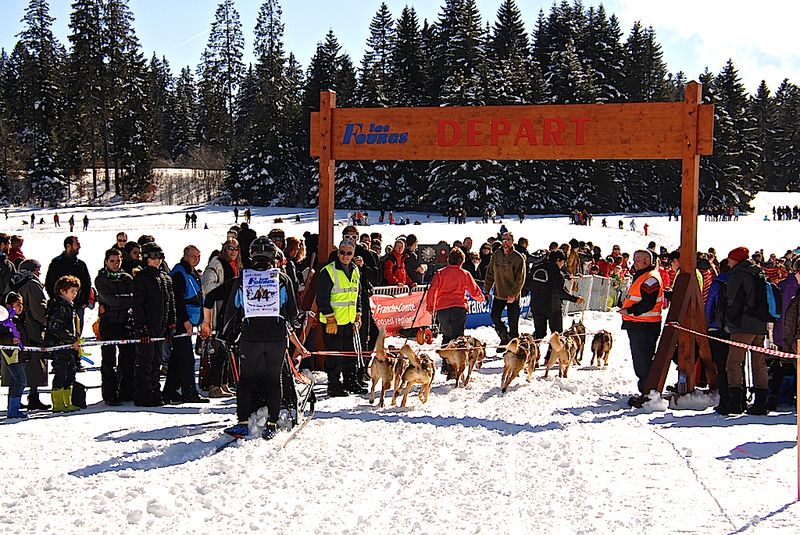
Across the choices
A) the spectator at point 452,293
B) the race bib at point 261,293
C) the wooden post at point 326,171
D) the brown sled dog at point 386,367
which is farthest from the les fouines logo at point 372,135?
the race bib at point 261,293

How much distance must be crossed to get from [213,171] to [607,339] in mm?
72508

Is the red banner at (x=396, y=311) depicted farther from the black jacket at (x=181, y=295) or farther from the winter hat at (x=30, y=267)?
the winter hat at (x=30, y=267)

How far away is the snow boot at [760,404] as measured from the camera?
7766 mm

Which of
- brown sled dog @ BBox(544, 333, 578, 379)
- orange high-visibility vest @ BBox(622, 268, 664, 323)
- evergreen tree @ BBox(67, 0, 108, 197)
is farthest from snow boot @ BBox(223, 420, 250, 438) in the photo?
evergreen tree @ BBox(67, 0, 108, 197)

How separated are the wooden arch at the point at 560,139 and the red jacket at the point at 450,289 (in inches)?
57.2

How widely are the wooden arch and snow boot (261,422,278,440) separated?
3762 millimetres

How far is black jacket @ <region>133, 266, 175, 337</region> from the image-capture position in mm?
7730

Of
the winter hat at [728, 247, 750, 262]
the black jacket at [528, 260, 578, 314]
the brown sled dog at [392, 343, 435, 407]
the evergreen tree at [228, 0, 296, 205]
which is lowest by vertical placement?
the brown sled dog at [392, 343, 435, 407]

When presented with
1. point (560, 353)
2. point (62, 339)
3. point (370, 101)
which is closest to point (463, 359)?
point (560, 353)

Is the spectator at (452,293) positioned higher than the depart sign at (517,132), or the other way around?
the depart sign at (517,132)

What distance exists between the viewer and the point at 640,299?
8.20 meters

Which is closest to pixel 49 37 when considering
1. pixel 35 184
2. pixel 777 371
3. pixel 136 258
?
pixel 35 184

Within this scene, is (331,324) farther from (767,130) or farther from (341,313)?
(767,130)

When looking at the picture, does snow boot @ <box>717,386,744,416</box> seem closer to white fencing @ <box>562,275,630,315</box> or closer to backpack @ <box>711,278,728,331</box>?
backpack @ <box>711,278,728,331</box>
